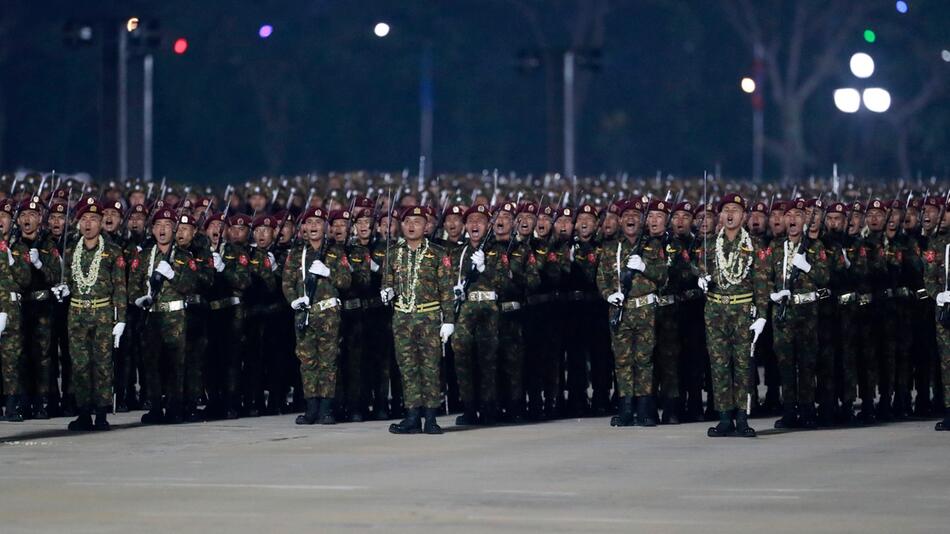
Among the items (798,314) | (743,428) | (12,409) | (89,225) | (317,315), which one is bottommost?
(743,428)

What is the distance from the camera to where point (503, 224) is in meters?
18.9

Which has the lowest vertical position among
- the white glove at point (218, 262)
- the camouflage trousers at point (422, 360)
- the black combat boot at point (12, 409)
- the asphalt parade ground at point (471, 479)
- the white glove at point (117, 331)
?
the asphalt parade ground at point (471, 479)

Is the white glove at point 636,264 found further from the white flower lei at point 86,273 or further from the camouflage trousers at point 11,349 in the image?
the camouflage trousers at point 11,349

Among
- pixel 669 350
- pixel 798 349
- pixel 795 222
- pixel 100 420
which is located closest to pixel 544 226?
pixel 669 350

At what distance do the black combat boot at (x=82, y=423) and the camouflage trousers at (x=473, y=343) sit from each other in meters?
2.92

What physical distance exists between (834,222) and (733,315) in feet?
7.06

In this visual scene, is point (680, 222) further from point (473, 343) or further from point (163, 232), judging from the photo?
point (163, 232)

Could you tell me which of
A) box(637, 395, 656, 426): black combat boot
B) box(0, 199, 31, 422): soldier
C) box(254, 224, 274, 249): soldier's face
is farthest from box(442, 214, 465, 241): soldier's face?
box(0, 199, 31, 422): soldier

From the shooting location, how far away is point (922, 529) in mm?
12023

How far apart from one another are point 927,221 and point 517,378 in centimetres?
360

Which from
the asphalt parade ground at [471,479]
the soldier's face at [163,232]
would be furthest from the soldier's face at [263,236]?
the asphalt parade ground at [471,479]

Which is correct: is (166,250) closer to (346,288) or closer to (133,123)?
(346,288)

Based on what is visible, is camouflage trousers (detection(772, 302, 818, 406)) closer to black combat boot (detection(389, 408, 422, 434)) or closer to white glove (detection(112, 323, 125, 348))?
black combat boot (detection(389, 408, 422, 434))

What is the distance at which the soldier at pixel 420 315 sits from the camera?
17.5m
